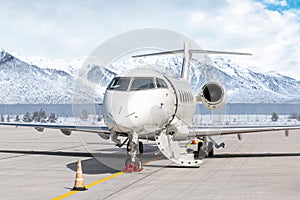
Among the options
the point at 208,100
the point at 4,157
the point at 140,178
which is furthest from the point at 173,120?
the point at 4,157

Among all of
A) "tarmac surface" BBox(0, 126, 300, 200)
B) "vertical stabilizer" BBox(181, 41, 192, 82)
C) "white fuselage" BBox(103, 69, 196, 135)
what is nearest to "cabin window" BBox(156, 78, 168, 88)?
"white fuselage" BBox(103, 69, 196, 135)

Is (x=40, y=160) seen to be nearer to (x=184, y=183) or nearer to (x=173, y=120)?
(x=173, y=120)

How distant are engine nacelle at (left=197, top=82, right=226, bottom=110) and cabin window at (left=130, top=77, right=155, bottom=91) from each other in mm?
6739

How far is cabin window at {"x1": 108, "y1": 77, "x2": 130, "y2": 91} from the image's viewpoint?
1506 cm

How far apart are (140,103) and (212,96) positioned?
820 centimetres

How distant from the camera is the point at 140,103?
14.7 meters

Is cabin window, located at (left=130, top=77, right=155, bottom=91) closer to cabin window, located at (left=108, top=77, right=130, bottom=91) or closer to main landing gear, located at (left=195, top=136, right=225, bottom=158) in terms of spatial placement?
cabin window, located at (left=108, top=77, right=130, bottom=91)

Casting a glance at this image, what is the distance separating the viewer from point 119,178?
46.3 ft

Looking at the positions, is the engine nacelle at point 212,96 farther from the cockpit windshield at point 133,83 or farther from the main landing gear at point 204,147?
the cockpit windshield at point 133,83

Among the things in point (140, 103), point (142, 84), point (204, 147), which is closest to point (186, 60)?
point (204, 147)

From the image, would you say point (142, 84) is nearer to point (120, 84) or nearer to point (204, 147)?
point (120, 84)

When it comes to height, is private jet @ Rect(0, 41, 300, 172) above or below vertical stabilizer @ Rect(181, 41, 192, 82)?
below

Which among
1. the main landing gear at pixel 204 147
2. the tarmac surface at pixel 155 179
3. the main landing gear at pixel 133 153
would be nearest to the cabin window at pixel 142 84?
the main landing gear at pixel 133 153

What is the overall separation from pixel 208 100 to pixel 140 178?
29.3 feet
